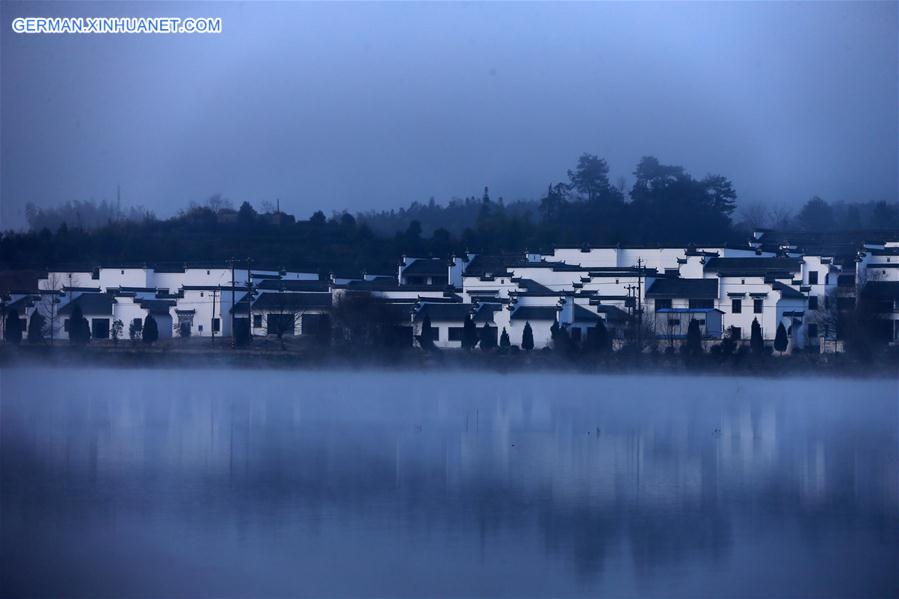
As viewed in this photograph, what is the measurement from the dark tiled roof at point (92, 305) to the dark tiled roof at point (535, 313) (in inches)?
195

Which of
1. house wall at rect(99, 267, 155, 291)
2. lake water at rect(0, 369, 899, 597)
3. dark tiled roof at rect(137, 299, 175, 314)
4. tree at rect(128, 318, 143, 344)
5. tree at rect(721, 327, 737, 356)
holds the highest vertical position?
house wall at rect(99, 267, 155, 291)

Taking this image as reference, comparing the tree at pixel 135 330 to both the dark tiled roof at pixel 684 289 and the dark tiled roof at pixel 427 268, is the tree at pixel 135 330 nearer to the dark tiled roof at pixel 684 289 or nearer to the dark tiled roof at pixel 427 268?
the dark tiled roof at pixel 427 268

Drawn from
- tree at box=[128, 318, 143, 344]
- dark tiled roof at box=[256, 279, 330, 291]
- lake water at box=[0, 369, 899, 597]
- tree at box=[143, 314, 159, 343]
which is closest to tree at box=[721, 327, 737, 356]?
lake water at box=[0, 369, 899, 597]

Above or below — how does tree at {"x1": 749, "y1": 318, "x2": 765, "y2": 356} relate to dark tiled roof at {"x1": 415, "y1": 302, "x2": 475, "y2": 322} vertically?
below

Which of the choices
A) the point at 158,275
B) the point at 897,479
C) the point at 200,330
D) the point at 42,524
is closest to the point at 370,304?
A: the point at 200,330

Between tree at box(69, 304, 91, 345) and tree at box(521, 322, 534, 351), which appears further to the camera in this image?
tree at box(521, 322, 534, 351)

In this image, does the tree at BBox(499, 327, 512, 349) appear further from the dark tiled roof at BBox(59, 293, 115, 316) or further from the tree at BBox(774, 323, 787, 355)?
the dark tiled roof at BBox(59, 293, 115, 316)

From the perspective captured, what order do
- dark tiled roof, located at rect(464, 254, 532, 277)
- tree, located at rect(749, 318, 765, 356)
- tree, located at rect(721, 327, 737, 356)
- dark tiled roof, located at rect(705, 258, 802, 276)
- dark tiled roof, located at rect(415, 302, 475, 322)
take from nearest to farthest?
1. tree, located at rect(721, 327, 737, 356)
2. tree, located at rect(749, 318, 765, 356)
3. dark tiled roof, located at rect(415, 302, 475, 322)
4. dark tiled roof, located at rect(705, 258, 802, 276)
5. dark tiled roof, located at rect(464, 254, 532, 277)

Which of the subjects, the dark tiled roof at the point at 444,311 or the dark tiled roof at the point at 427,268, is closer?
the dark tiled roof at the point at 444,311

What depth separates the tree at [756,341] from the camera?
1319cm

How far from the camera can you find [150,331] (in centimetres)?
1434

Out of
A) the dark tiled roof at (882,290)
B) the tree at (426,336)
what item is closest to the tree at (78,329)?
the tree at (426,336)

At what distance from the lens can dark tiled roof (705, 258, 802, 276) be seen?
15.8m

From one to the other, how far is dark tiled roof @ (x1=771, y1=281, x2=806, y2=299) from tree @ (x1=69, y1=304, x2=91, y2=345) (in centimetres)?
801
